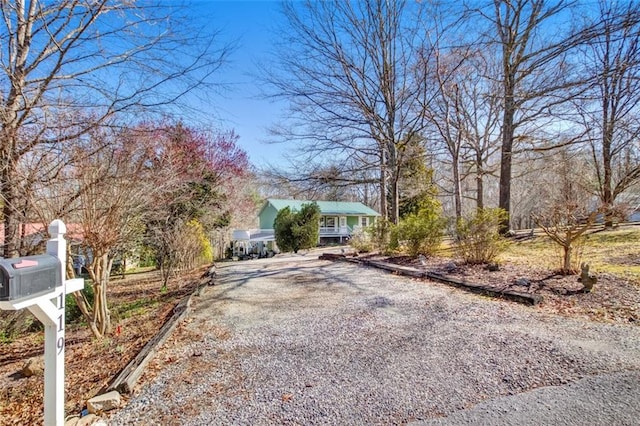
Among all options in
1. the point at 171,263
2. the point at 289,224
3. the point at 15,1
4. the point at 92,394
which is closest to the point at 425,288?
the point at 92,394

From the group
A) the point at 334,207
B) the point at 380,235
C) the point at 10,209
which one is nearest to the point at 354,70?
the point at 380,235

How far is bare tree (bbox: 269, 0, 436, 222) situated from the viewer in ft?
34.7

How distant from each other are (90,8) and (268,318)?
4.35 metres

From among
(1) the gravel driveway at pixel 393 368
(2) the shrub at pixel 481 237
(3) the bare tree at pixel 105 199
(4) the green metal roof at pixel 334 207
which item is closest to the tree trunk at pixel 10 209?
(3) the bare tree at pixel 105 199

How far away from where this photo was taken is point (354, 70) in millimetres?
10977

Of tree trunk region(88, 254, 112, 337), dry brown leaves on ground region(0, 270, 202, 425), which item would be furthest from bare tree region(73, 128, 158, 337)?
dry brown leaves on ground region(0, 270, 202, 425)

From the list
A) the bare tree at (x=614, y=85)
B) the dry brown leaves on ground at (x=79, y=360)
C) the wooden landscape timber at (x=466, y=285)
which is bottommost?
the dry brown leaves on ground at (x=79, y=360)

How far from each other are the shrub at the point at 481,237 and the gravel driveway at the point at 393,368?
2539 mm

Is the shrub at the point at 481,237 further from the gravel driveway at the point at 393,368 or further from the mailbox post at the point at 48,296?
the mailbox post at the point at 48,296

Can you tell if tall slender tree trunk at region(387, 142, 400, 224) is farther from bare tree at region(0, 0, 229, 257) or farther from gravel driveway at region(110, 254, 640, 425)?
bare tree at region(0, 0, 229, 257)

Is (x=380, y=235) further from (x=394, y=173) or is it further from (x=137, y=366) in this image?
(x=137, y=366)

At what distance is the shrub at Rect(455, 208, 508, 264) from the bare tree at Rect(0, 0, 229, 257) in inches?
231

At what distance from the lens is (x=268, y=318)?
4477 mm

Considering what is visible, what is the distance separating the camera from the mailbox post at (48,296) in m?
1.44
